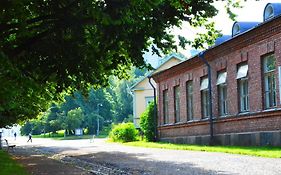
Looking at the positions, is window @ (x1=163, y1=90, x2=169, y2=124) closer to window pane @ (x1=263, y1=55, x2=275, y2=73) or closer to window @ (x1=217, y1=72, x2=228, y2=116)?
window @ (x1=217, y1=72, x2=228, y2=116)

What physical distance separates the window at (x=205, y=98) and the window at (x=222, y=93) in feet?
5.06

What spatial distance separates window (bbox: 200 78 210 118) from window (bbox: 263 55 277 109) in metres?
6.68

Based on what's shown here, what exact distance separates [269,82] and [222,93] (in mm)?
5357

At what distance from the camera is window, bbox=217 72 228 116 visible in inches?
1080

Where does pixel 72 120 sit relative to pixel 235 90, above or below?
above

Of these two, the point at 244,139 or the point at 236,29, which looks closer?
the point at 244,139

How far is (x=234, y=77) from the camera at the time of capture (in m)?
26.0

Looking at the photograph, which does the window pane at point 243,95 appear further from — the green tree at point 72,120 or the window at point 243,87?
the green tree at point 72,120

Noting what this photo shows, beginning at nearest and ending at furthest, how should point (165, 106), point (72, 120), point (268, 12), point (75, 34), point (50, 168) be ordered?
point (75, 34) → point (50, 168) → point (268, 12) → point (165, 106) → point (72, 120)

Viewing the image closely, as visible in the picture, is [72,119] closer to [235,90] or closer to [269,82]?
[235,90]

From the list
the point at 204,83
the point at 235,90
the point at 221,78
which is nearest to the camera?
the point at 235,90

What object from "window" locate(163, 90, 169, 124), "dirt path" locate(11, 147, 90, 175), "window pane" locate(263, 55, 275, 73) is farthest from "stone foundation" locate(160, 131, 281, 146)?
"dirt path" locate(11, 147, 90, 175)

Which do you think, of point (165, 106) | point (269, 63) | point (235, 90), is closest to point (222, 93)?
point (235, 90)

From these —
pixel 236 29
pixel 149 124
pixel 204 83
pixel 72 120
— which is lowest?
pixel 149 124
